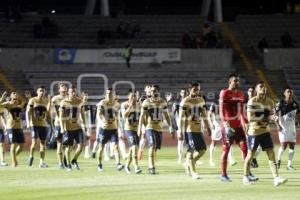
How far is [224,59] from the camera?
48.8m

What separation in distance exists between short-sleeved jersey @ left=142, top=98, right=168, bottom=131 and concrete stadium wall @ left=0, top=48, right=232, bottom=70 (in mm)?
25530

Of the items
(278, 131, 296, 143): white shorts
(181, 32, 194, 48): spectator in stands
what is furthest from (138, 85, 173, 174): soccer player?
(181, 32, 194, 48): spectator in stands

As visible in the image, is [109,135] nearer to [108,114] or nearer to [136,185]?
[108,114]

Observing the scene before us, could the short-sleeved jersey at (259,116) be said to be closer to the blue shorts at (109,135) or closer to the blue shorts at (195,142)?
the blue shorts at (195,142)

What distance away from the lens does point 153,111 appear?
2144 cm

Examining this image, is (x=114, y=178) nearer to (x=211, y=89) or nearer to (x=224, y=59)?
(x=211, y=89)

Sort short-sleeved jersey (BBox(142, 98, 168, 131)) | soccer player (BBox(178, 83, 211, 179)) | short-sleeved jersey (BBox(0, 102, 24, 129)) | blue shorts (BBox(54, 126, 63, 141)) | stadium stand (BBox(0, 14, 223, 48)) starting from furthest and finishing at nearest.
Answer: stadium stand (BBox(0, 14, 223, 48)) < short-sleeved jersey (BBox(0, 102, 24, 129)) < blue shorts (BBox(54, 126, 63, 141)) < short-sleeved jersey (BBox(142, 98, 168, 131)) < soccer player (BBox(178, 83, 211, 179))

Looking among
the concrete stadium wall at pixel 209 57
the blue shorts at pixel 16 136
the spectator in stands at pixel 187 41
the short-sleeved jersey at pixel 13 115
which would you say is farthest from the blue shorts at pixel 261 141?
the spectator in stands at pixel 187 41

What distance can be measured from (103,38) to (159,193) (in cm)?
3341

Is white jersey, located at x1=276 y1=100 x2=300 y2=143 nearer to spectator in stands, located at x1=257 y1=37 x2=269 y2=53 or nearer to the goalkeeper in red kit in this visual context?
the goalkeeper in red kit

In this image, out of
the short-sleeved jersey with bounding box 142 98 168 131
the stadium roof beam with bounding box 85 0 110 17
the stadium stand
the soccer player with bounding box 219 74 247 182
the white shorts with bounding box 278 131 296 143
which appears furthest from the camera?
the stadium roof beam with bounding box 85 0 110 17

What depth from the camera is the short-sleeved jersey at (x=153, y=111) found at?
2131 centimetres

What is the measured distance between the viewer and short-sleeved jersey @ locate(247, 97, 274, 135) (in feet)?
59.0

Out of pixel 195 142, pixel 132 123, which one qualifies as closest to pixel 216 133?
pixel 132 123
